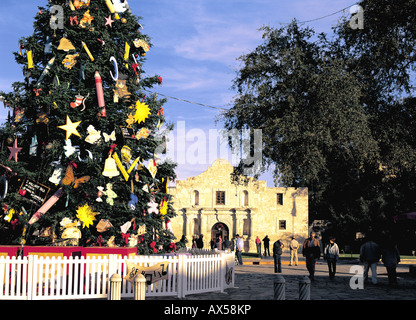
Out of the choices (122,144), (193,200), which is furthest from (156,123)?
(193,200)

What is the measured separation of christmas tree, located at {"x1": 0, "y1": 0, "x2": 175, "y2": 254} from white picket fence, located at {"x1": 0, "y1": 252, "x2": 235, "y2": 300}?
4.23 meters

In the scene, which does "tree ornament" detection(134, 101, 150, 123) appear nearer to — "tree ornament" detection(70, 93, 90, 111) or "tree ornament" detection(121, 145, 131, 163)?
"tree ornament" detection(121, 145, 131, 163)

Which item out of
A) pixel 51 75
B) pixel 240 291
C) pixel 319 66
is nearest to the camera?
pixel 240 291

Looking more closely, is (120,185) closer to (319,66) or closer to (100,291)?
(100,291)

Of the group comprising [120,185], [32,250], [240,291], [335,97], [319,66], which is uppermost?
[319,66]

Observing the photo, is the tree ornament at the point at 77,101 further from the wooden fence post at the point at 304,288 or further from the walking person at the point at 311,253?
the wooden fence post at the point at 304,288

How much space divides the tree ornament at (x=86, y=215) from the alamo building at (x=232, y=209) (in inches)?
1552

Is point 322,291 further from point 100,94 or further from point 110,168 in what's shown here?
point 100,94

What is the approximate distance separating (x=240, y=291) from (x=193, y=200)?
42590mm

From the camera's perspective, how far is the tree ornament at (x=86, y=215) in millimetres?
17156

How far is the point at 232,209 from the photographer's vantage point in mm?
56781

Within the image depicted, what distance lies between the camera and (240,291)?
14648mm

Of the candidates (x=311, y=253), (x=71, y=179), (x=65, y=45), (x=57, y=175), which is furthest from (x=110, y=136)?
(x=311, y=253)

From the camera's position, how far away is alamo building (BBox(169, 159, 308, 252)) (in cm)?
5672
